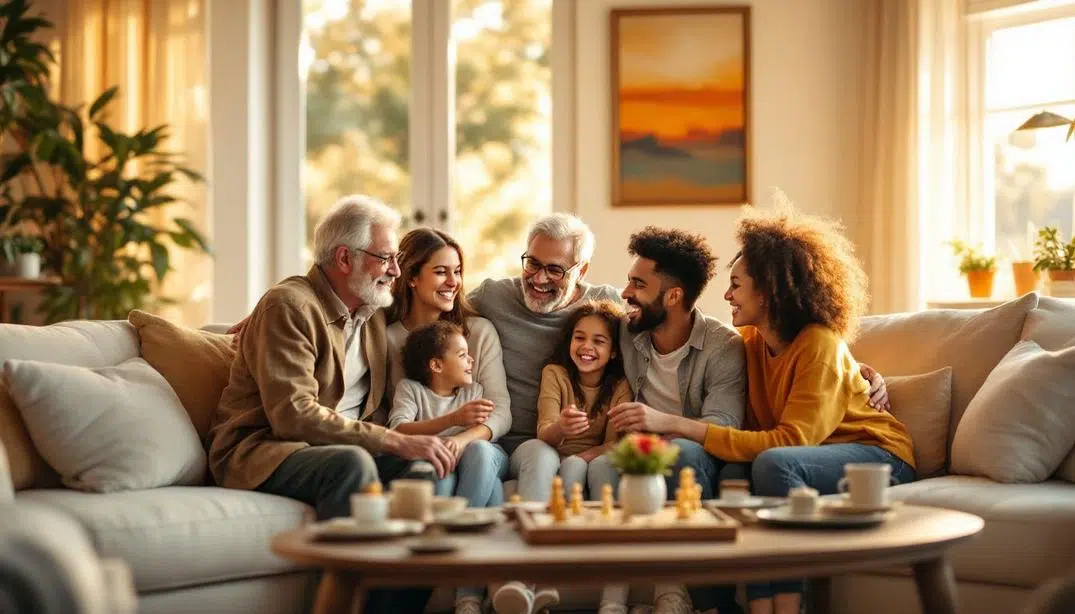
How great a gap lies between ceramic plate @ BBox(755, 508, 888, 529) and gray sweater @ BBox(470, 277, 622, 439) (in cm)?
127

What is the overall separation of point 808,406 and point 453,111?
138 inches

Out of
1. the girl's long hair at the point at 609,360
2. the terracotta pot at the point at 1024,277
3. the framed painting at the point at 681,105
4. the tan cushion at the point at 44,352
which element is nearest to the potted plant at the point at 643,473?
the girl's long hair at the point at 609,360

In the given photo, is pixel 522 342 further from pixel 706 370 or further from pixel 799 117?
pixel 799 117

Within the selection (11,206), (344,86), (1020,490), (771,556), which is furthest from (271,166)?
(771,556)

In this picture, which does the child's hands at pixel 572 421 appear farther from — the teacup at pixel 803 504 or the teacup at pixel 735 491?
the teacup at pixel 803 504

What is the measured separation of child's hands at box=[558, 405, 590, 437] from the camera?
3305mm

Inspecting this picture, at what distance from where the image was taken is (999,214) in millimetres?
5594

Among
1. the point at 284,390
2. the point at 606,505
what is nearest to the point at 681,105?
the point at 284,390

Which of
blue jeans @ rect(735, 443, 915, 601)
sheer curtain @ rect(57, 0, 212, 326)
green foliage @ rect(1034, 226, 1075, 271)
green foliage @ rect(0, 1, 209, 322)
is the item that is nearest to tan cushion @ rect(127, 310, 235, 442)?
blue jeans @ rect(735, 443, 915, 601)

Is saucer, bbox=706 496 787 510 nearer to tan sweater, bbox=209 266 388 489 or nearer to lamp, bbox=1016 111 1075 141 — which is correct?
tan sweater, bbox=209 266 388 489

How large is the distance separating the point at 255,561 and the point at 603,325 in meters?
1.14

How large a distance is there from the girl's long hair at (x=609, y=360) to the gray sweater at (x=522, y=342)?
0.15 ft

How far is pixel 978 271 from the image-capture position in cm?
521

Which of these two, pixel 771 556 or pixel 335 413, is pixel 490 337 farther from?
pixel 771 556
